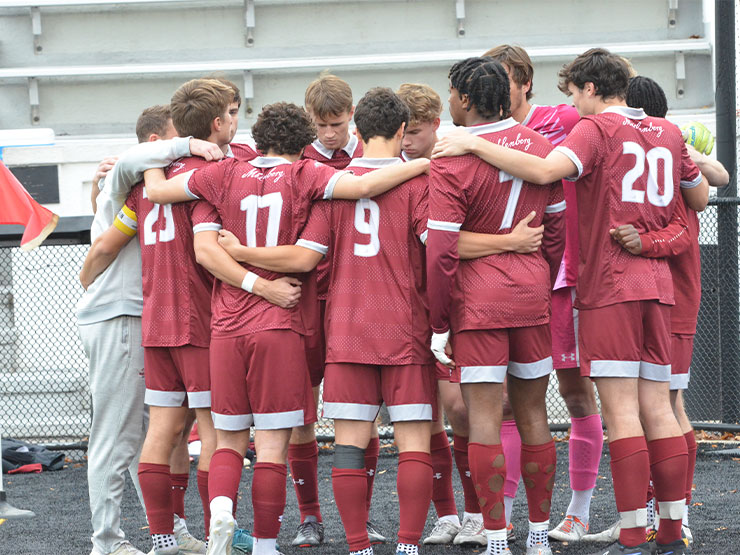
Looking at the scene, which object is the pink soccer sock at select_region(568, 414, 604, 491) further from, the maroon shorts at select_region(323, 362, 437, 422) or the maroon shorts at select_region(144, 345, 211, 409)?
the maroon shorts at select_region(144, 345, 211, 409)

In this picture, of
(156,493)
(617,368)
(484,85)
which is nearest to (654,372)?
(617,368)

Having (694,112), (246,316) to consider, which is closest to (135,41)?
(694,112)

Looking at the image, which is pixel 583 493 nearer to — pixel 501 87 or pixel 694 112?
pixel 501 87

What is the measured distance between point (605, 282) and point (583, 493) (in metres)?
1.16

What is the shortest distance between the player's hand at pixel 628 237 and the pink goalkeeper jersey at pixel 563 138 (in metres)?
0.62

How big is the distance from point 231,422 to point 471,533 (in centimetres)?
121

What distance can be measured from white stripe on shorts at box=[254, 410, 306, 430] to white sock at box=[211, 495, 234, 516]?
0.90 feet

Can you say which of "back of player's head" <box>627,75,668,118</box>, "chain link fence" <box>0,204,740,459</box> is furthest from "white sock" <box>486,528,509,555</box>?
"chain link fence" <box>0,204,740,459</box>

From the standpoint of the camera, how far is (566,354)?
431cm

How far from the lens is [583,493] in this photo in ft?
14.5

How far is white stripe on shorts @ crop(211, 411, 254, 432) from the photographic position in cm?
377

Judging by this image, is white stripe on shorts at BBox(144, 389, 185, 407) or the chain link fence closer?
white stripe on shorts at BBox(144, 389, 185, 407)

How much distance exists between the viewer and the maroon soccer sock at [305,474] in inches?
174

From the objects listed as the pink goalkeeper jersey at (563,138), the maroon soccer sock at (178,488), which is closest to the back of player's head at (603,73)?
the pink goalkeeper jersey at (563,138)
